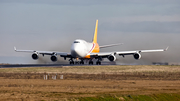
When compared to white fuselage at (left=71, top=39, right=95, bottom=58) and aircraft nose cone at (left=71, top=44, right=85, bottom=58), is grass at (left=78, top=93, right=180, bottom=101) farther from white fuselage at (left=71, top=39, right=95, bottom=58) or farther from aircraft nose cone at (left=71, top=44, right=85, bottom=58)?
white fuselage at (left=71, top=39, right=95, bottom=58)

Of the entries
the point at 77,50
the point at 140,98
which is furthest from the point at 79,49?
the point at 140,98

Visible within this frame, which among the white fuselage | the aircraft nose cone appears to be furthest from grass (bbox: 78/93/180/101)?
the white fuselage

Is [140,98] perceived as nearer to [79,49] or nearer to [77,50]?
[77,50]

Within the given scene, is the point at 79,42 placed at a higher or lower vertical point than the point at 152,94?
higher

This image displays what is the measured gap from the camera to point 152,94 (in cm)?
3188

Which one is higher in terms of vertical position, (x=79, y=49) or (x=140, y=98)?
(x=79, y=49)

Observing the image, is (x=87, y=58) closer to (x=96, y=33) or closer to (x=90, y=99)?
(x=96, y=33)

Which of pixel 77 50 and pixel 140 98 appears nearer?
pixel 140 98

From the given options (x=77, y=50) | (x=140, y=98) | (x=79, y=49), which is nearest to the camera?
(x=140, y=98)

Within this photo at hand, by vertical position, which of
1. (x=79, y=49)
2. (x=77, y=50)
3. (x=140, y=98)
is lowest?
(x=140, y=98)

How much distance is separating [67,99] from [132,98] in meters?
6.04

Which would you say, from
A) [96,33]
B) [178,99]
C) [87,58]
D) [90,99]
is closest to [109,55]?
[87,58]

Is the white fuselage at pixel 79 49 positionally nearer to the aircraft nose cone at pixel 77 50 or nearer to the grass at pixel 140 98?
the aircraft nose cone at pixel 77 50

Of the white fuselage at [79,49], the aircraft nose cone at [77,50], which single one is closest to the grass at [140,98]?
the aircraft nose cone at [77,50]
